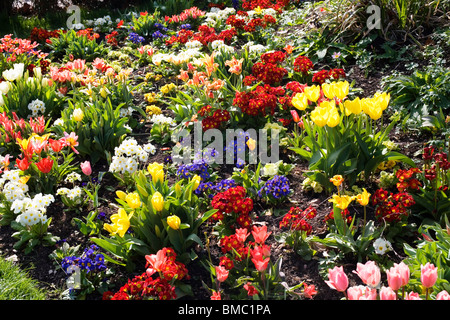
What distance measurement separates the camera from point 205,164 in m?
3.51

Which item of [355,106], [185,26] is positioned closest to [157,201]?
[355,106]

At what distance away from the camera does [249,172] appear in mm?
3516

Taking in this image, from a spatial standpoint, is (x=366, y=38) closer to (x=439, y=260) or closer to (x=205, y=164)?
(x=205, y=164)

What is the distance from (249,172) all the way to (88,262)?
1.40 meters

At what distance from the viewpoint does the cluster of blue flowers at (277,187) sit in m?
3.19

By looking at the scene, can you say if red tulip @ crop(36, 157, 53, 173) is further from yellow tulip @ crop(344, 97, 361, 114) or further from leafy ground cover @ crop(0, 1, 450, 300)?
yellow tulip @ crop(344, 97, 361, 114)

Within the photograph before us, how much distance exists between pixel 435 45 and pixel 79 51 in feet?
13.6

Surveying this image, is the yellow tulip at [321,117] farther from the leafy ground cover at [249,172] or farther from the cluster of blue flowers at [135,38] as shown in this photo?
the cluster of blue flowers at [135,38]

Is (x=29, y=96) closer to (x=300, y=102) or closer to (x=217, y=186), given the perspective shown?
(x=217, y=186)

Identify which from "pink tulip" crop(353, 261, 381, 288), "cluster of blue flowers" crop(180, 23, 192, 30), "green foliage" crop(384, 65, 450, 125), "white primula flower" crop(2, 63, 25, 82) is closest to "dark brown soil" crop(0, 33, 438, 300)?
"green foliage" crop(384, 65, 450, 125)

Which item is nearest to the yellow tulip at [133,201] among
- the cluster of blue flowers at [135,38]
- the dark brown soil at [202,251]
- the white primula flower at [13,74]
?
the dark brown soil at [202,251]

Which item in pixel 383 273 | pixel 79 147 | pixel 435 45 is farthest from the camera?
pixel 435 45

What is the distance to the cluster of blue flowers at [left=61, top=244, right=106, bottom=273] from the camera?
8.75 ft
